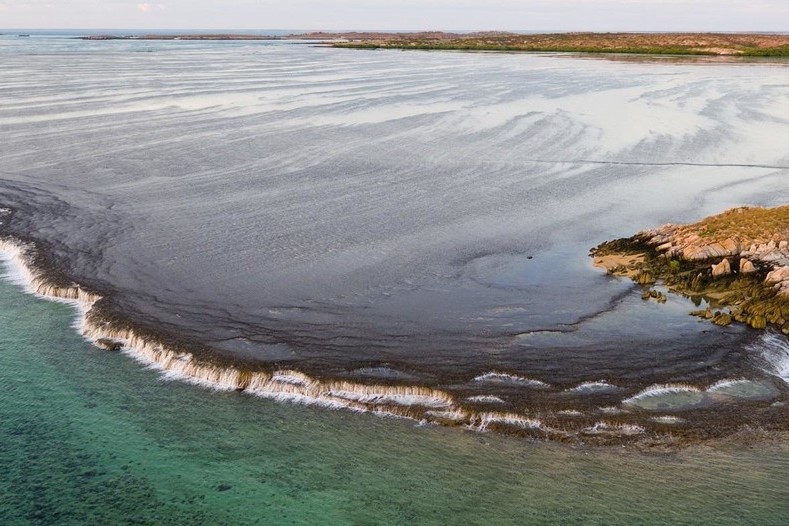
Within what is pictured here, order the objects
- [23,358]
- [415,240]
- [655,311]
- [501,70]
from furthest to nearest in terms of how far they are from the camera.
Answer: [501,70]
[415,240]
[655,311]
[23,358]

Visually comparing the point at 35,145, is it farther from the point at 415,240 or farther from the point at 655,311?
the point at 655,311

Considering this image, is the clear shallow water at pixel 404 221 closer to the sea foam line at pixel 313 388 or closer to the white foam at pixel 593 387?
the white foam at pixel 593 387

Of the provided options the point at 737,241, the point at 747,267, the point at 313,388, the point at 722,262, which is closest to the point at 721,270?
the point at 722,262

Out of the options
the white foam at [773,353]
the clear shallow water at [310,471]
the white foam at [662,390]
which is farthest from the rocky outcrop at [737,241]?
the clear shallow water at [310,471]

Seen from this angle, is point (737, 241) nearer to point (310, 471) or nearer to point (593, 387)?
point (593, 387)

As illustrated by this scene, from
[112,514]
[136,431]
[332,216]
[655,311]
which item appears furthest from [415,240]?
[112,514]

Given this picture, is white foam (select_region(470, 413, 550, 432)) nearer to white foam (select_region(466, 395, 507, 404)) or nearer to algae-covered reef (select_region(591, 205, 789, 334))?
white foam (select_region(466, 395, 507, 404))
